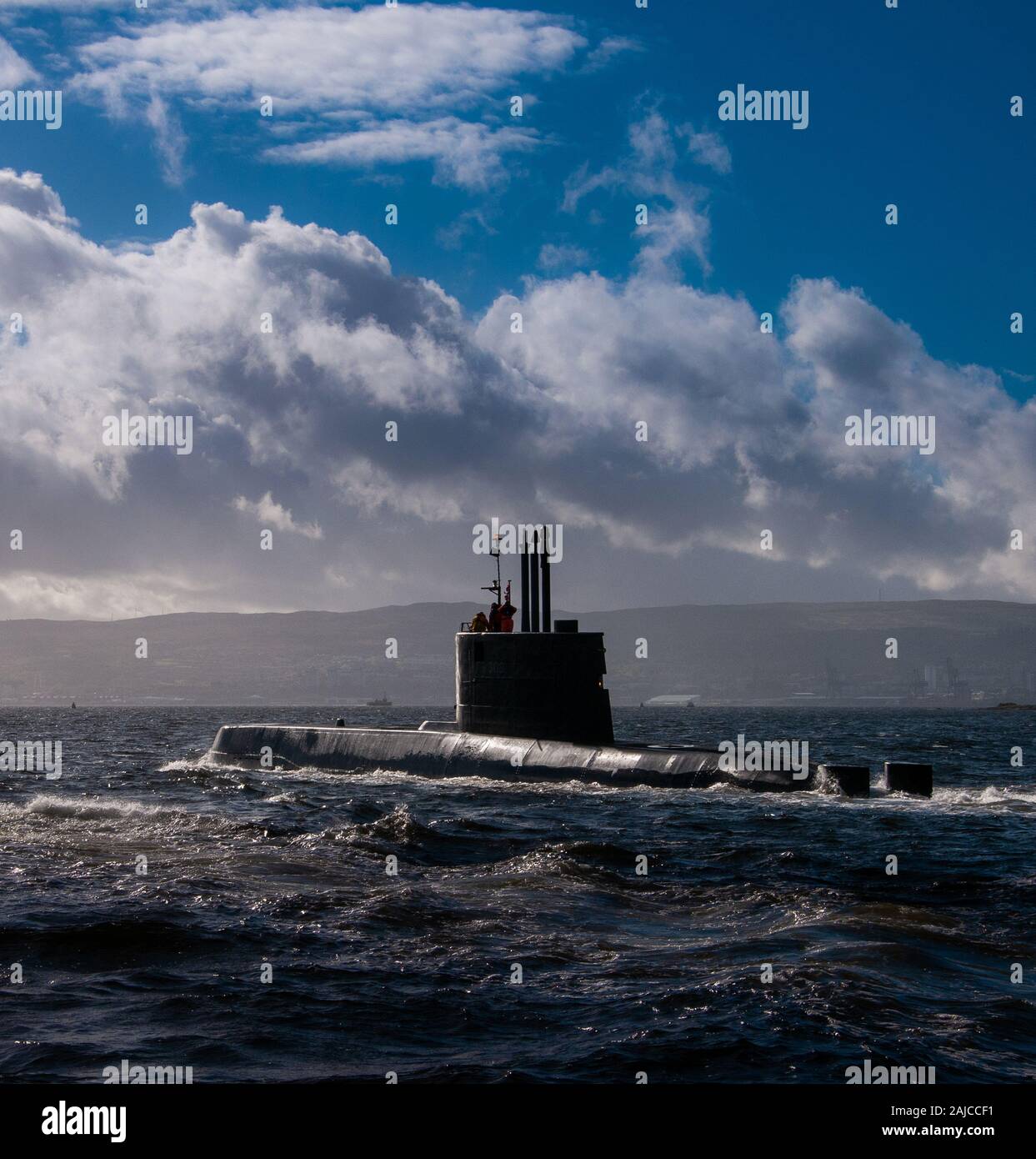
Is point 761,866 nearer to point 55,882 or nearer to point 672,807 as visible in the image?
point 672,807

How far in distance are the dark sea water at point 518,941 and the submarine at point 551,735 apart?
2595mm

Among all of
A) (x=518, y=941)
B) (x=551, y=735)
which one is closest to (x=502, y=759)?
(x=551, y=735)

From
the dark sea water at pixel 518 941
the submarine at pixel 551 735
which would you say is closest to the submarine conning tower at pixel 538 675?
the submarine at pixel 551 735

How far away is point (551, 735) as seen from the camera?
27219 mm

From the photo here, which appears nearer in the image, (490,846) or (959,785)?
(490,846)

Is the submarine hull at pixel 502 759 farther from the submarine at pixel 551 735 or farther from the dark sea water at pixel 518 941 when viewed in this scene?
the dark sea water at pixel 518 941

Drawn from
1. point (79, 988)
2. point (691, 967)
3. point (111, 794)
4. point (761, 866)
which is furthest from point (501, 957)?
point (111, 794)

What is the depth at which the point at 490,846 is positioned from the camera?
57.7ft

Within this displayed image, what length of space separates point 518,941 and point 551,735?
15.6 metres

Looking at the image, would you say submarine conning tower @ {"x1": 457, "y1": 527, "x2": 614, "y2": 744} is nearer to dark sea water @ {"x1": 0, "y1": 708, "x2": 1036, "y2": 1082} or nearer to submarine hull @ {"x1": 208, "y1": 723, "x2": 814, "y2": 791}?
submarine hull @ {"x1": 208, "y1": 723, "x2": 814, "y2": 791}

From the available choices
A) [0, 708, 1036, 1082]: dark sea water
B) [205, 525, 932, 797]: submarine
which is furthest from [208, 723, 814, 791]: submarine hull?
[0, 708, 1036, 1082]: dark sea water

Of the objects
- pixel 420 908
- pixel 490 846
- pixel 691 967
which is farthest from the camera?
pixel 490 846
